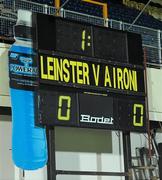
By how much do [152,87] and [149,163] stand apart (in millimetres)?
1014

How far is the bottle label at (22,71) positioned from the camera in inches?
190

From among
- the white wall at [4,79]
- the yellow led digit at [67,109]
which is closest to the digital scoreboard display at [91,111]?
the yellow led digit at [67,109]

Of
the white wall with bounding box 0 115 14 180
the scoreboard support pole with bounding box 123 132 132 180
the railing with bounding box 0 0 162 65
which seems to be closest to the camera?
the scoreboard support pole with bounding box 123 132 132 180

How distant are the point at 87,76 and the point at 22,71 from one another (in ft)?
2.25

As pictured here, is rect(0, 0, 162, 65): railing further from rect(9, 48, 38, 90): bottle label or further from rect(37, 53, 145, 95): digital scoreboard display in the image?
rect(37, 53, 145, 95): digital scoreboard display

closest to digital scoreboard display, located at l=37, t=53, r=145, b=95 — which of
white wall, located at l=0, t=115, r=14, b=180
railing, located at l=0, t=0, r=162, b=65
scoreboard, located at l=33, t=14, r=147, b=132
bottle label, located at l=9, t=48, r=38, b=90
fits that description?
scoreboard, located at l=33, t=14, r=147, b=132

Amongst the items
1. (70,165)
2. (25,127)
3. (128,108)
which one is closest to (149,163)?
(70,165)

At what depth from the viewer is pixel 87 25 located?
5.29 m

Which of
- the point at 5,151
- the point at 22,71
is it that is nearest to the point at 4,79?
the point at 22,71

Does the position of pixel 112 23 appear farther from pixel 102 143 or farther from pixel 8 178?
pixel 8 178

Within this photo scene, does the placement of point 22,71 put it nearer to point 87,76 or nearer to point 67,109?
point 67,109

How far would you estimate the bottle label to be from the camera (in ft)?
15.8

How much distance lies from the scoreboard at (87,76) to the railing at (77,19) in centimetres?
90

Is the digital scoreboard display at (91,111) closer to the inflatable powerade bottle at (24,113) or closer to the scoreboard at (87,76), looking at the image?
the scoreboard at (87,76)
